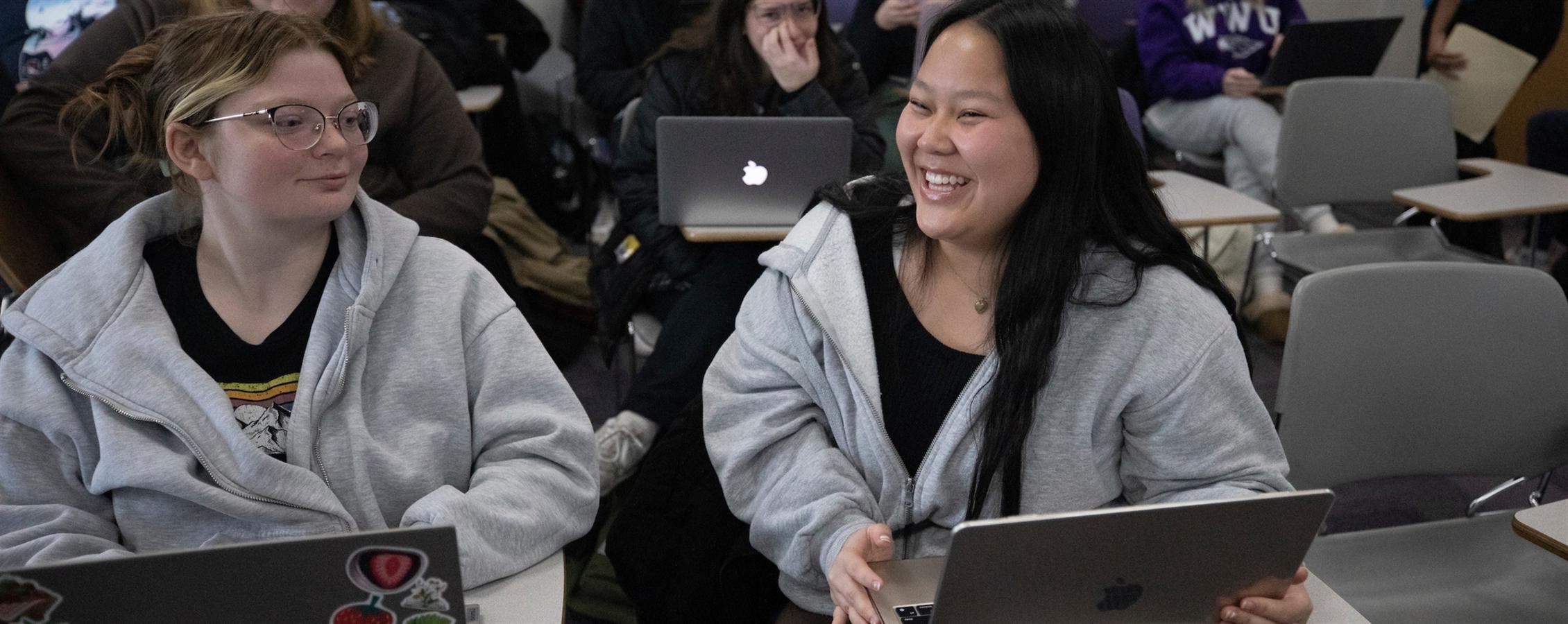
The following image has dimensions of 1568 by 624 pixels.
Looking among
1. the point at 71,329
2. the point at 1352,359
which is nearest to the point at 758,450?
the point at 71,329

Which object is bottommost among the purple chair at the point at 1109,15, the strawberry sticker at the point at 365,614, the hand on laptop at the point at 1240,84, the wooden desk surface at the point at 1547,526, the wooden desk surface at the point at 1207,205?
the purple chair at the point at 1109,15

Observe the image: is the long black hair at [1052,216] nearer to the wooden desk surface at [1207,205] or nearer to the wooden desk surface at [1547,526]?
the wooden desk surface at [1547,526]

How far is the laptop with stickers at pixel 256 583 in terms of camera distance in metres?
0.86

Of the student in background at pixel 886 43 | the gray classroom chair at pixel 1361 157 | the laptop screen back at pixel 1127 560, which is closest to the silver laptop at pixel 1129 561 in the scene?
the laptop screen back at pixel 1127 560

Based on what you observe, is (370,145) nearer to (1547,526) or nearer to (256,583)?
(256,583)

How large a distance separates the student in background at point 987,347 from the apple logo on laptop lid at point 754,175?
32.6 inches

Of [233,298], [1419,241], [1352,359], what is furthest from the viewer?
[1419,241]

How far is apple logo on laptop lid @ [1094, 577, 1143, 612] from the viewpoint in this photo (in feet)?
3.27

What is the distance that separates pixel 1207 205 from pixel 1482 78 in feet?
6.36

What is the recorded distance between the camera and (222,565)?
2.86 ft

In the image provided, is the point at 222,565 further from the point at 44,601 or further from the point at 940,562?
the point at 940,562

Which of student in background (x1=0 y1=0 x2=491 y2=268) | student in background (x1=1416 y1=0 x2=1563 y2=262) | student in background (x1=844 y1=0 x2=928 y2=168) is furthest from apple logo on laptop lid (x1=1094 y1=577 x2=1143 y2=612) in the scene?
student in background (x1=1416 y1=0 x2=1563 y2=262)

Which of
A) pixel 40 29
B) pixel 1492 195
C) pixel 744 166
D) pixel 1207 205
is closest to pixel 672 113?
pixel 744 166

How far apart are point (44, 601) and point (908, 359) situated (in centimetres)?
87
